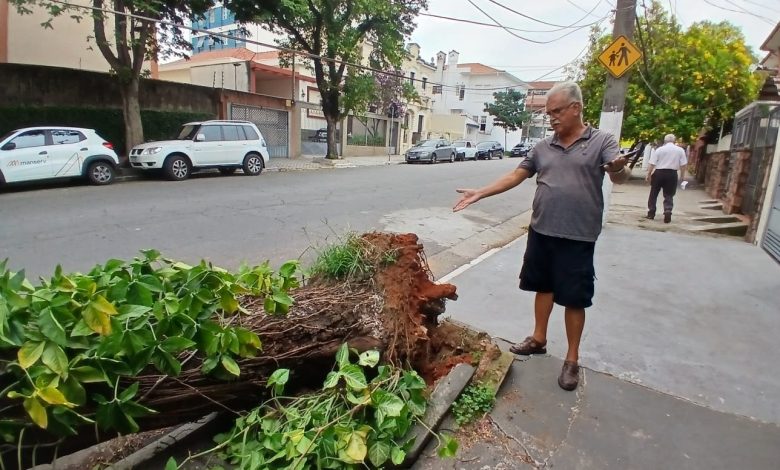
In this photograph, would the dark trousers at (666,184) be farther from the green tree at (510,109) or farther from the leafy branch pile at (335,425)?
the green tree at (510,109)

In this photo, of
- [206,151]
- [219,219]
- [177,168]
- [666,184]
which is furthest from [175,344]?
[206,151]

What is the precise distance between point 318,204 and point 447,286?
6.86m

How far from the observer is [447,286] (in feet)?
9.91

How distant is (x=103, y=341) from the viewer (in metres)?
1.68

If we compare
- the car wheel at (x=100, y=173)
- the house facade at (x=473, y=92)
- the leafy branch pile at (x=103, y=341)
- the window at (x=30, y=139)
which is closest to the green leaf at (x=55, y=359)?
the leafy branch pile at (x=103, y=341)

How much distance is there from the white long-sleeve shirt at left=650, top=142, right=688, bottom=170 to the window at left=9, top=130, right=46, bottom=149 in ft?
41.8

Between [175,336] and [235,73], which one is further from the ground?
[235,73]

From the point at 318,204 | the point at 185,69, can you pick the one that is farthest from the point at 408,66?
the point at 318,204

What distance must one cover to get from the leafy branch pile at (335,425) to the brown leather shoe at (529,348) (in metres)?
1.16

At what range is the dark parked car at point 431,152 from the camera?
2547 centimetres

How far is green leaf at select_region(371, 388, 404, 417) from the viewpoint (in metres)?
2.15

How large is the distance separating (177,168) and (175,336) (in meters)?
11.9

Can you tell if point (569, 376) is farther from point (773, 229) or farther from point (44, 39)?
point (44, 39)

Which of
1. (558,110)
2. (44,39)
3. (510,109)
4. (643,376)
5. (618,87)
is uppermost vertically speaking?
(510,109)
